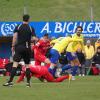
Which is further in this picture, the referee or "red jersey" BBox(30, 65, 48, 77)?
"red jersey" BBox(30, 65, 48, 77)

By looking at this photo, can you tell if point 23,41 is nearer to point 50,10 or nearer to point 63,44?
point 63,44

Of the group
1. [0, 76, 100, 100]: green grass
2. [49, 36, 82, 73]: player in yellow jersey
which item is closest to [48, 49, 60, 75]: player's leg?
[49, 36, 82, 73]: player in yellow jersey

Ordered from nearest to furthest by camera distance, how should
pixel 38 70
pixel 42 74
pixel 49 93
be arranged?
pixel 49 93, pixel 38 70, pixel 42 74

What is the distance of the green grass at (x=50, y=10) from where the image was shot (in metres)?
43.6

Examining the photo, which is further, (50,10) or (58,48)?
(50,10)

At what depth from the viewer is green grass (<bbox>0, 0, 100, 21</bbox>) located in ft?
143

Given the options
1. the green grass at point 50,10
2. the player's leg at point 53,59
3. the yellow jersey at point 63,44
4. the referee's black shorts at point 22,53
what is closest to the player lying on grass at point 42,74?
the player's leg at point 53,59

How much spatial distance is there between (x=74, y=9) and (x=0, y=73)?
19488 millimetres

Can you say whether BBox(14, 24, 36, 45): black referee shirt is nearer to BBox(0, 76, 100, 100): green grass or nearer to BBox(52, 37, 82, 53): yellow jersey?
BBox(0, 76, 100, 100): green grass

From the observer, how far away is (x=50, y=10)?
4591 centimetres

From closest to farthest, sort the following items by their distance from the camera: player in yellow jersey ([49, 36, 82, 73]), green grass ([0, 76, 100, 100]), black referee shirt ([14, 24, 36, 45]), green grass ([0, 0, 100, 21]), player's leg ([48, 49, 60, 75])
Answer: green grass ([0, 76, 100, 100]), black referee shirt ([14, 24, 36, 45]), player's leg ([48, 49, 60, 75]), player in yellow jersey ([49, 36, 82, 73]), green grass ([0, 0, 100, 21])

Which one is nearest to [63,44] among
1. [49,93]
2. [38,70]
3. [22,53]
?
[38,70]

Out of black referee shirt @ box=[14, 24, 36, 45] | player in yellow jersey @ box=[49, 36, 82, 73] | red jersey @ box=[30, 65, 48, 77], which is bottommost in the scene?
red jersey @ box=[30, 65, 48, 77]

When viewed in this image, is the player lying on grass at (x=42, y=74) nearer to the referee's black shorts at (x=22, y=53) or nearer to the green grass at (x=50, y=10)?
the referee's black shorts at (x=22, y=53)
